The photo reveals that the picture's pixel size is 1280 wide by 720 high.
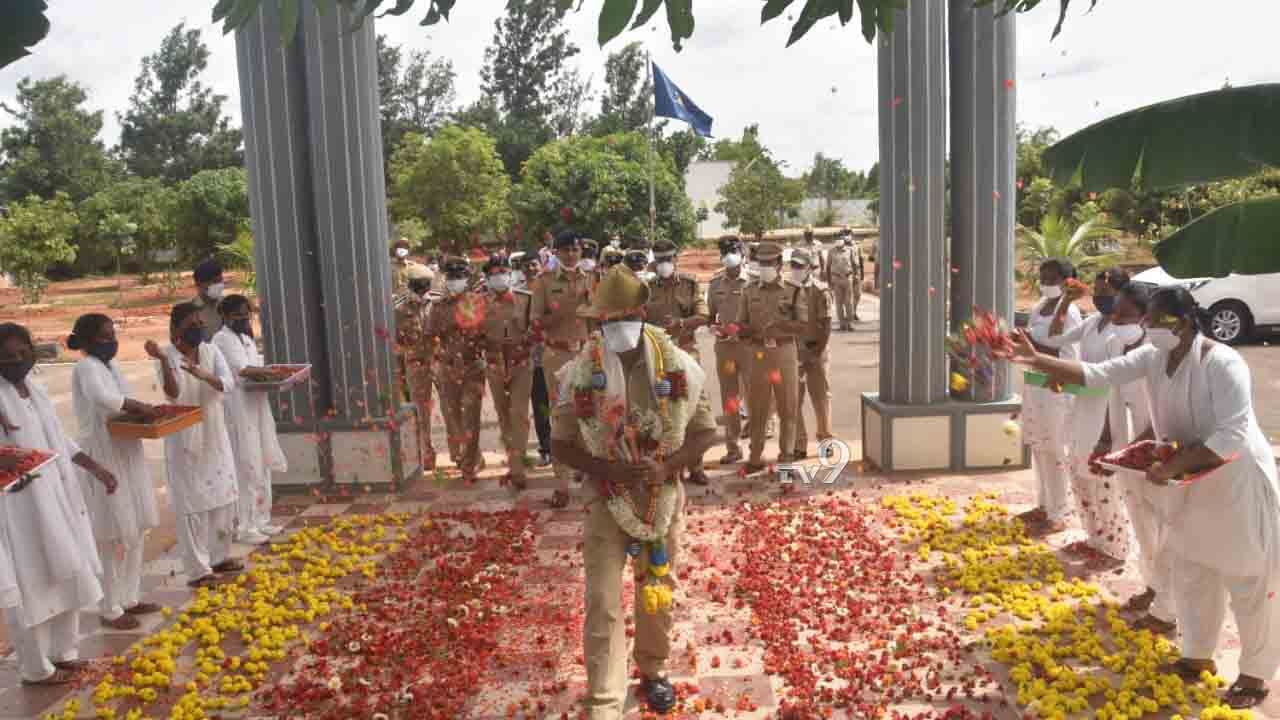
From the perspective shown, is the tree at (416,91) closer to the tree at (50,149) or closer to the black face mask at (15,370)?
the tree at (50,149)

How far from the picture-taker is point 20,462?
4.99 meters

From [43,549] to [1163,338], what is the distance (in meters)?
5.87

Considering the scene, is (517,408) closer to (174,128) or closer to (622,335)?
(622,335)

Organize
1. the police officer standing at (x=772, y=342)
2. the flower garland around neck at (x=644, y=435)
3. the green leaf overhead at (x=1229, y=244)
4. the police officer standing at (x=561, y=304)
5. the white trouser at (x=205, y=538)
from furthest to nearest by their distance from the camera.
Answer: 1. the police officer standing at (x=772, y=342)
2. the police officer standing at (x=561, y=304)
3. the white trouser at (x=205, y=538)
4. the flower garland around neck at (x=644, y=435)
5. the green leaf overhead at (x=1229, y=244)

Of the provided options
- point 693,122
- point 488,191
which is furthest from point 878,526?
point 488,191

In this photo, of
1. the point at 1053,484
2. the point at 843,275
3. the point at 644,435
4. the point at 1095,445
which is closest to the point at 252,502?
the point at 644,435

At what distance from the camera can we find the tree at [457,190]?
3588cm

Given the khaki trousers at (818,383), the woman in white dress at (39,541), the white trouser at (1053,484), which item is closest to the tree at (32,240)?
the khaki trousers at (818,383)

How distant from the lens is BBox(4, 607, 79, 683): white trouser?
5.59 metres

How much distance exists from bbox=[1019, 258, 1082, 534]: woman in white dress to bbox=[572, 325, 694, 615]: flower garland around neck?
3575mm

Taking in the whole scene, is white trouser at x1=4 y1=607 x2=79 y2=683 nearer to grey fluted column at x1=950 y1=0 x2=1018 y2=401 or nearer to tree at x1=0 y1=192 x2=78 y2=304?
grey fluted column at x1=950 y1=0 x2=1018 y2=401

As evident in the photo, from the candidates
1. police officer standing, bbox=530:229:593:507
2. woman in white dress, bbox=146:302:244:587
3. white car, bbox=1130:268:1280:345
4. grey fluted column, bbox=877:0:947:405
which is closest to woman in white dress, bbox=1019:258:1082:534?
grey fluted column, bbox=877:0:947:405

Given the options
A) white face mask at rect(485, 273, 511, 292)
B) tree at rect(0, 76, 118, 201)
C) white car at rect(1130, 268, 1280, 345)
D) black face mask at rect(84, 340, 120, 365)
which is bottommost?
white car at rect(1130, 268, 1280, 345)

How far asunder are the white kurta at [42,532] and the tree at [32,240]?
29035 millimetres
